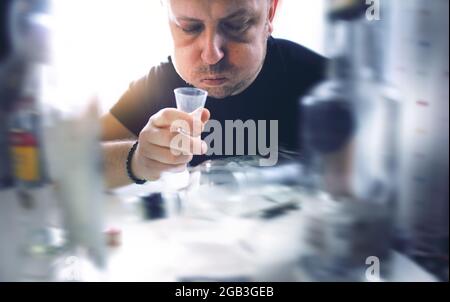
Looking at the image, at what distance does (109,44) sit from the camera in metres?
1.27

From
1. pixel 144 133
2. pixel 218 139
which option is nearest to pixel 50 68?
pixel 144 133

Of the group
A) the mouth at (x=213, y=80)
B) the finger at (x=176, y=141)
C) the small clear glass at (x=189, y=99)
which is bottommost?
the finger at (x=176, y=141)

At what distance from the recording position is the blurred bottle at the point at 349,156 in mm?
1228

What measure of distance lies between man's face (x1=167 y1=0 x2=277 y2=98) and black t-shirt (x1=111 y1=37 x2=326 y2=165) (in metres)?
0.02

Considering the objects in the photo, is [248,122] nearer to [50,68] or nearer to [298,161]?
[298,161]

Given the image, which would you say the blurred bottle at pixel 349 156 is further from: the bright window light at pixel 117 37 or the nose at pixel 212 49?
the nose at pixel 212 49

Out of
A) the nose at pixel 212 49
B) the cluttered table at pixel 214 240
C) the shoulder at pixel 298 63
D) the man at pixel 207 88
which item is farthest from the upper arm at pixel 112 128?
the shoulder at pixel 298 63

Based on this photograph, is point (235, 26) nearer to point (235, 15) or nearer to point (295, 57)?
point (235, 15)

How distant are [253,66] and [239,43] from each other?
0.07m

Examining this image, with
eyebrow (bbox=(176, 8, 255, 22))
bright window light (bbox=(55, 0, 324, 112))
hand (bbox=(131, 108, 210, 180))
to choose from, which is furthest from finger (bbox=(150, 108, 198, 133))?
eyebrow (bbox=(176, 8, 255, 22))

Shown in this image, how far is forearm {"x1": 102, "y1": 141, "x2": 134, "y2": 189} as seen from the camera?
1.28 m

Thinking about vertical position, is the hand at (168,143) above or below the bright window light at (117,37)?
below

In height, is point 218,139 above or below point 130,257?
above
